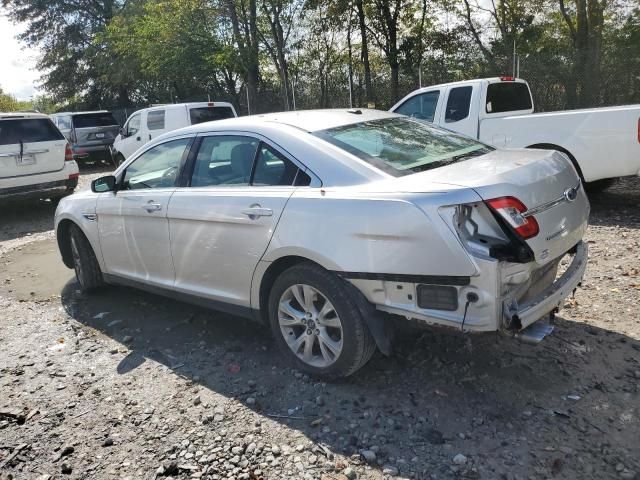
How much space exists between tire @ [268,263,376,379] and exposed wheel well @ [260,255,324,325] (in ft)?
0.18

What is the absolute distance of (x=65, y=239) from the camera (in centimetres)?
570

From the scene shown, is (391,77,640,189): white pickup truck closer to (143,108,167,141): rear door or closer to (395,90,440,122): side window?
(395,90,440,122): side window

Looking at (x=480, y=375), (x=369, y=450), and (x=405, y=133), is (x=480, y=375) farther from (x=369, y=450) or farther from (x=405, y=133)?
(x=405, y=133)

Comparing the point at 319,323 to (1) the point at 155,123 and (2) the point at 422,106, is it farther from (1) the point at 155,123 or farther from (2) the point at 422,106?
(1) the point at 155,123

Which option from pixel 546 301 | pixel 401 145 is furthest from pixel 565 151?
pixel 546 301

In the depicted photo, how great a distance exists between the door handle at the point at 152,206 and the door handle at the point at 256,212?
3.33ft

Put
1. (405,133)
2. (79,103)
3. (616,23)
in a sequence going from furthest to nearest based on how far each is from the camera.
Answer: (79,103), (616,23), (405,133)

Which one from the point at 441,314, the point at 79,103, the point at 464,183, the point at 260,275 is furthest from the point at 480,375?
the point at 79,103

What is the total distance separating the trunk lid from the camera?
288 cm

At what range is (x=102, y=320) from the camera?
16.1 feet

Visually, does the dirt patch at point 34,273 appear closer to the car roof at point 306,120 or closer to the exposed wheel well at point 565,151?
the car roof at point 306,120

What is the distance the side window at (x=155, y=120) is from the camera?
13.5 metres

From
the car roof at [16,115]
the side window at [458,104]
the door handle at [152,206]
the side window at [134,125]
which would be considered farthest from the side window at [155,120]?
the door handle at [152,206]

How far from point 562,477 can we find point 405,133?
235cm
